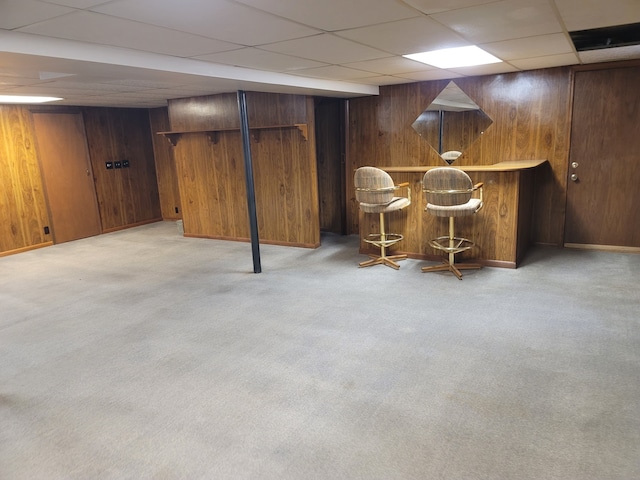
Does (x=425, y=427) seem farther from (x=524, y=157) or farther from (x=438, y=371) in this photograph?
(x=524, y=157)

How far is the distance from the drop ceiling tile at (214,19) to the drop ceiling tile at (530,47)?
5.65ft

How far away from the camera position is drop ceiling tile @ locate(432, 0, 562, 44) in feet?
8.09

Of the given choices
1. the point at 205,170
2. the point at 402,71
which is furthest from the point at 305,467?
the point at 205,170

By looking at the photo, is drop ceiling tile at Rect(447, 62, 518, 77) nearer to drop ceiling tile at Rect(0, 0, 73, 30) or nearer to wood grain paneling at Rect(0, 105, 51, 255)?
drop ceiling tile at Rect(0, 0, 73, 30)

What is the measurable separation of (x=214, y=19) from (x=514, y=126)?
4.29 metres

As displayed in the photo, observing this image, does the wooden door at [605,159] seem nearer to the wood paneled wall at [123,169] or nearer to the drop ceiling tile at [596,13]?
the drop ceiling tile at [596,13]

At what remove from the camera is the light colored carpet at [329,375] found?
2.13 meters

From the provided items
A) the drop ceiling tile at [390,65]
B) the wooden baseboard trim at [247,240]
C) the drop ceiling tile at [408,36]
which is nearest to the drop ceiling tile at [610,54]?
the drop ceiling tile at [390,65]

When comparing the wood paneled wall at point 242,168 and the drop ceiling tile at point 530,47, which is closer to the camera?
the drop ceiling tile at point 530,47

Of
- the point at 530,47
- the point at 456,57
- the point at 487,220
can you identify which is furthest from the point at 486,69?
the point at 487,220

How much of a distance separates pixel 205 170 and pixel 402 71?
349 cm

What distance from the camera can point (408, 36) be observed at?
301cm

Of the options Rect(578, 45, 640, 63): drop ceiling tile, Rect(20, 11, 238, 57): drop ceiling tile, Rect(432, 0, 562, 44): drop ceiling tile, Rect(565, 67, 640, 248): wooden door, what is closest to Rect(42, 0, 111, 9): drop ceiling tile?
Rect(20, 11, 238, 57): drop ceiling tile

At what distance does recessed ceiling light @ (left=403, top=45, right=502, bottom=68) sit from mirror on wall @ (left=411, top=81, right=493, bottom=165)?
43.7 inches
